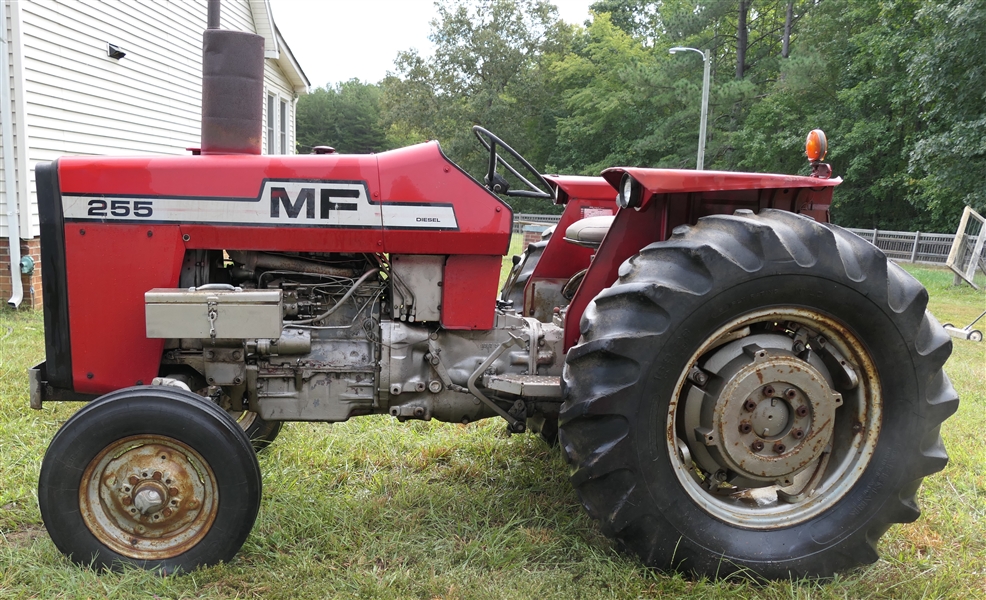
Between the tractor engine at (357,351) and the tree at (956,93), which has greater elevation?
the tree at (956,93)

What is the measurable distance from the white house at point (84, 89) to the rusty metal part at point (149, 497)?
5.66 metres

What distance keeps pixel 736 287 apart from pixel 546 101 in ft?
118

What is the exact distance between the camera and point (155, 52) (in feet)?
32.7

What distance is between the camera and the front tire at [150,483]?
2.40m

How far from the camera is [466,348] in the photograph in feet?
9.91

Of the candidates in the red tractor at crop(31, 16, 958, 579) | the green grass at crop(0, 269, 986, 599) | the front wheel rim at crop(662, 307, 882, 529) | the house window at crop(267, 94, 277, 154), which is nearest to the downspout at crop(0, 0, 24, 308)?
the green grass at crop(0, 269, 986, 599)

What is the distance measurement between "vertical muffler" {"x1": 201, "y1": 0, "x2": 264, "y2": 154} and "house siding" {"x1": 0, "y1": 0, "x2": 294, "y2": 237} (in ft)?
17.7

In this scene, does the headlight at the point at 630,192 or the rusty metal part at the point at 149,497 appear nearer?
the rusty metal part at the point at 149,497

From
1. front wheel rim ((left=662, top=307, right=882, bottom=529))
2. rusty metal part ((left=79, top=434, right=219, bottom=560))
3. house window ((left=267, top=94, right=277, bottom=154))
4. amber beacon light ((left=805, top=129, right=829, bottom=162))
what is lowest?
rusty metal part ((left=79, top=434, right=219, bottom=560))

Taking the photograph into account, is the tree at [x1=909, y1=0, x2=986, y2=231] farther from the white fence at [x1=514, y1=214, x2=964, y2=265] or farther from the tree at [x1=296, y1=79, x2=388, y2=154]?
the tree at [x1=296, y1=79, x2=388, y2=154]

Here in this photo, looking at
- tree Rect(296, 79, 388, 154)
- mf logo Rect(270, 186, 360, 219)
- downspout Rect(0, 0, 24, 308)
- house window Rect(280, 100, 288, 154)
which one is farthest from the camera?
tree Rect(296, 79, 388, 154)

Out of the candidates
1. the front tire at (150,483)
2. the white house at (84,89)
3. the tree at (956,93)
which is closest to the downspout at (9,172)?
the white house at (84,89)

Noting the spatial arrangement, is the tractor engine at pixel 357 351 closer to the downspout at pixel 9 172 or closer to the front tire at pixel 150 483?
the front tire at pixel 150 483

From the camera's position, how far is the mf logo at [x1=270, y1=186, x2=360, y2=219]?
2.73 m
